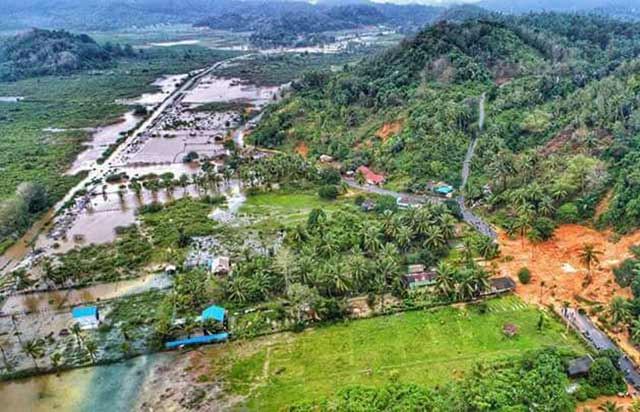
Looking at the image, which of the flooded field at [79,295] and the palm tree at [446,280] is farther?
the flooded field at [79,295]

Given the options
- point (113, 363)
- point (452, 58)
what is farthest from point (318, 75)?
point (113, 363)

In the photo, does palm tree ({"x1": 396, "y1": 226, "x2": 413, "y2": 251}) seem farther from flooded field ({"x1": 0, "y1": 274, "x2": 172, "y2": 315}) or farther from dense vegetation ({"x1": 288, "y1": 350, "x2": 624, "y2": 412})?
flooded field ({"x1": 0, "y1": 274, "x2": 172, "y2": 315})

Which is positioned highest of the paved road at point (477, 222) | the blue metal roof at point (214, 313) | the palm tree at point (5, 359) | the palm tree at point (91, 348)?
the paved road at point (477, 222)

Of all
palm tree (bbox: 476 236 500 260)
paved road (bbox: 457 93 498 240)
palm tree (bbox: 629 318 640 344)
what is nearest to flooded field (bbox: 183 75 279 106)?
paved road (bbox: 457 93 498 240)

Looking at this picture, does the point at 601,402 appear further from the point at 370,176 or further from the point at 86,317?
the point at 370,176

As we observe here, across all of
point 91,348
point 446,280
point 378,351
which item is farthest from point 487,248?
point 91,348

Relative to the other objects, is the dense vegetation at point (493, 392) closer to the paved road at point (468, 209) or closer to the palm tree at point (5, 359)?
the paved road at point (468, 209)

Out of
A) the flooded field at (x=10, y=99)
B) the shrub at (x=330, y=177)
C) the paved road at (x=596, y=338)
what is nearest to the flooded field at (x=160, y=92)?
the flooded field at (x=10, y=99)
